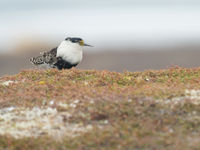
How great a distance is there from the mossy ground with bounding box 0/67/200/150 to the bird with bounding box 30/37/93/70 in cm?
384

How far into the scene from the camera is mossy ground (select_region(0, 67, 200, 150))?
11.1 meters

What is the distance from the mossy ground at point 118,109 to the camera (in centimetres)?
1109

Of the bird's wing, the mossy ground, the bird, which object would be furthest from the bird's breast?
the mossy ground

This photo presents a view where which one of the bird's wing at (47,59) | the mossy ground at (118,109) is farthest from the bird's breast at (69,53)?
the mossy ground at (118,109)

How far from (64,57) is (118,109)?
7829mm

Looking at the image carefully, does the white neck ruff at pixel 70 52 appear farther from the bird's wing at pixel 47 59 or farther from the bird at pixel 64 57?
the bird's wing at pixel 47 59

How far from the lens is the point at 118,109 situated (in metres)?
12.3

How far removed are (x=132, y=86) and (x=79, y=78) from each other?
1.95 m

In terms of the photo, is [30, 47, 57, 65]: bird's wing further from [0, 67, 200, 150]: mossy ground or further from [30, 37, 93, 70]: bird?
[0, 67, 200, 150]: mossy ground

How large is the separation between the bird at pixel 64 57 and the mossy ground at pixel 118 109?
12.6 feet

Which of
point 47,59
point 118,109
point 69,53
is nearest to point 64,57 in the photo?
point 69,53

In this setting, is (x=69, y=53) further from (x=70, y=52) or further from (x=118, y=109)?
(x=118, y=109)

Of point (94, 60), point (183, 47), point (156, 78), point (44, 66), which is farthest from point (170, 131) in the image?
point (183, 47)

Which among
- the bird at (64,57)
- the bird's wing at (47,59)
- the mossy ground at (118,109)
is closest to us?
the mossy ground at (118,109)
